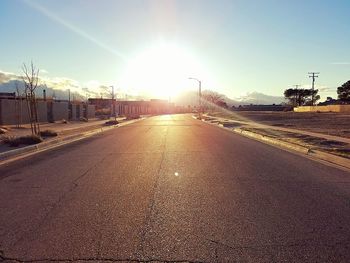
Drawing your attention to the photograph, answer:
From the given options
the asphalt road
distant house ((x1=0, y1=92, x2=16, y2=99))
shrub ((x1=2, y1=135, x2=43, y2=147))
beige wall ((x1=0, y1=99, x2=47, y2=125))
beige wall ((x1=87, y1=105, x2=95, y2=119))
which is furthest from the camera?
beige wall ((x1=87, y1=105, x2=95, y2=119))

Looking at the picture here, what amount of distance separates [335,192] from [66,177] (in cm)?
628

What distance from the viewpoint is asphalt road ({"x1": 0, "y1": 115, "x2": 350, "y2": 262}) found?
202 inches

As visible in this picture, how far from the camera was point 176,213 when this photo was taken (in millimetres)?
6938

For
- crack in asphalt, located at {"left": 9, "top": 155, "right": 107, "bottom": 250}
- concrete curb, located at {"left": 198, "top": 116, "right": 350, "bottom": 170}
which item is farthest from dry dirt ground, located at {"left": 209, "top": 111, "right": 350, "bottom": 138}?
crack in asphalt, located at {"left": 9, "top": 155, "right": 107, "bottom": 250}

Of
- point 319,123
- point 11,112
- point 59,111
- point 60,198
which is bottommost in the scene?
point 319,123

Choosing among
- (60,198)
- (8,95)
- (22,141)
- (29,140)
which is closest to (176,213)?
(60,198)

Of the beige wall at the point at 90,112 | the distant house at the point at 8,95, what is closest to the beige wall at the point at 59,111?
the distant house at the point at 8,95

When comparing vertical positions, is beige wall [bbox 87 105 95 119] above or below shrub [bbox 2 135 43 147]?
below

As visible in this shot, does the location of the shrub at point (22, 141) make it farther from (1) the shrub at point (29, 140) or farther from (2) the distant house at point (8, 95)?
(2) the distant house at point (8, 95)

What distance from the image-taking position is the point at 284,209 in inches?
284

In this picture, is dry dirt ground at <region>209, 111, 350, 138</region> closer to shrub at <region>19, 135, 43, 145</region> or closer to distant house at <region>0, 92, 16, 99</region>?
shrub at <region>19, 135, 43, 145</region>

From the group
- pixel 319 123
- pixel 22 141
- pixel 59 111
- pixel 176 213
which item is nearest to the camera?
pixel 176 213

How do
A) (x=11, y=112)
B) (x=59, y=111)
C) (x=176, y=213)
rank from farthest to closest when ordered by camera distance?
(x=59, y=111) < (x=11, y=112) < (x=176, y=213)

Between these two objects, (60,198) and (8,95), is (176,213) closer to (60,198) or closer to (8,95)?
(60,198)
